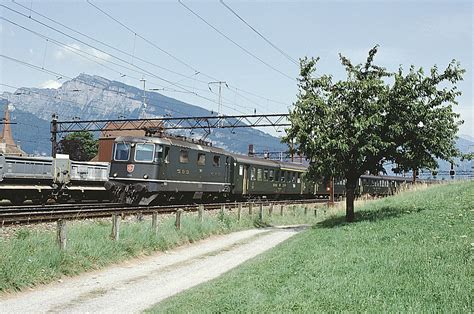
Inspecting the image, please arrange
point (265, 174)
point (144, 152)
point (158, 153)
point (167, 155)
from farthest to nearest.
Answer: point (265, 174)
point (167, 155)
point (144, 152)
point (158, 153)

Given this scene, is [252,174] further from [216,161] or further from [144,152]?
[144,152]

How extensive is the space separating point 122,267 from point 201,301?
17.5 ft

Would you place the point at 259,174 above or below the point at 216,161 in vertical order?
below

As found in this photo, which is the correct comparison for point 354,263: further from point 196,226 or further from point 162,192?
point 162,192

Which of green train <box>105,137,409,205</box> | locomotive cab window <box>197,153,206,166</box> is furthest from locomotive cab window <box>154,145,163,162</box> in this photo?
locomotive cab window <box>197,153,206,166</box>

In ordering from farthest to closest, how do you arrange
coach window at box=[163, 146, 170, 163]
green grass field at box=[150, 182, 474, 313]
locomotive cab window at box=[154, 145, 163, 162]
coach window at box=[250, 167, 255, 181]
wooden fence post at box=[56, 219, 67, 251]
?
coach window at box=[250, 167, 255, 181], coach window at box=[163, 146, 170, 163], locomotive cab window at box=[154, 145, 163, 162], wooden fence post at box=[56, 219, 67, 251], green grass field at box=[150, 182, 474, 313]

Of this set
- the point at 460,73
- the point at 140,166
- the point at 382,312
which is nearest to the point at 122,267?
the point at 382,312

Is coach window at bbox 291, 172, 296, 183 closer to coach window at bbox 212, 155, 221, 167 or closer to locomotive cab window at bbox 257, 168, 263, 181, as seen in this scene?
locomotive cab window at bbox 257, 168, 263, 181

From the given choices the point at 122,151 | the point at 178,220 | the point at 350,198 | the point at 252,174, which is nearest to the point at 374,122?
the point at 350,198

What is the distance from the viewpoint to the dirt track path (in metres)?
9.24

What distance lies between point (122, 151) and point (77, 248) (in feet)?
43.6

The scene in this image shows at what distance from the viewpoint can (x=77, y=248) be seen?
42.1 ft

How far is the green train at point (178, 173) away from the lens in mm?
24641

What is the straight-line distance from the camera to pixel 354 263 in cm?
995
